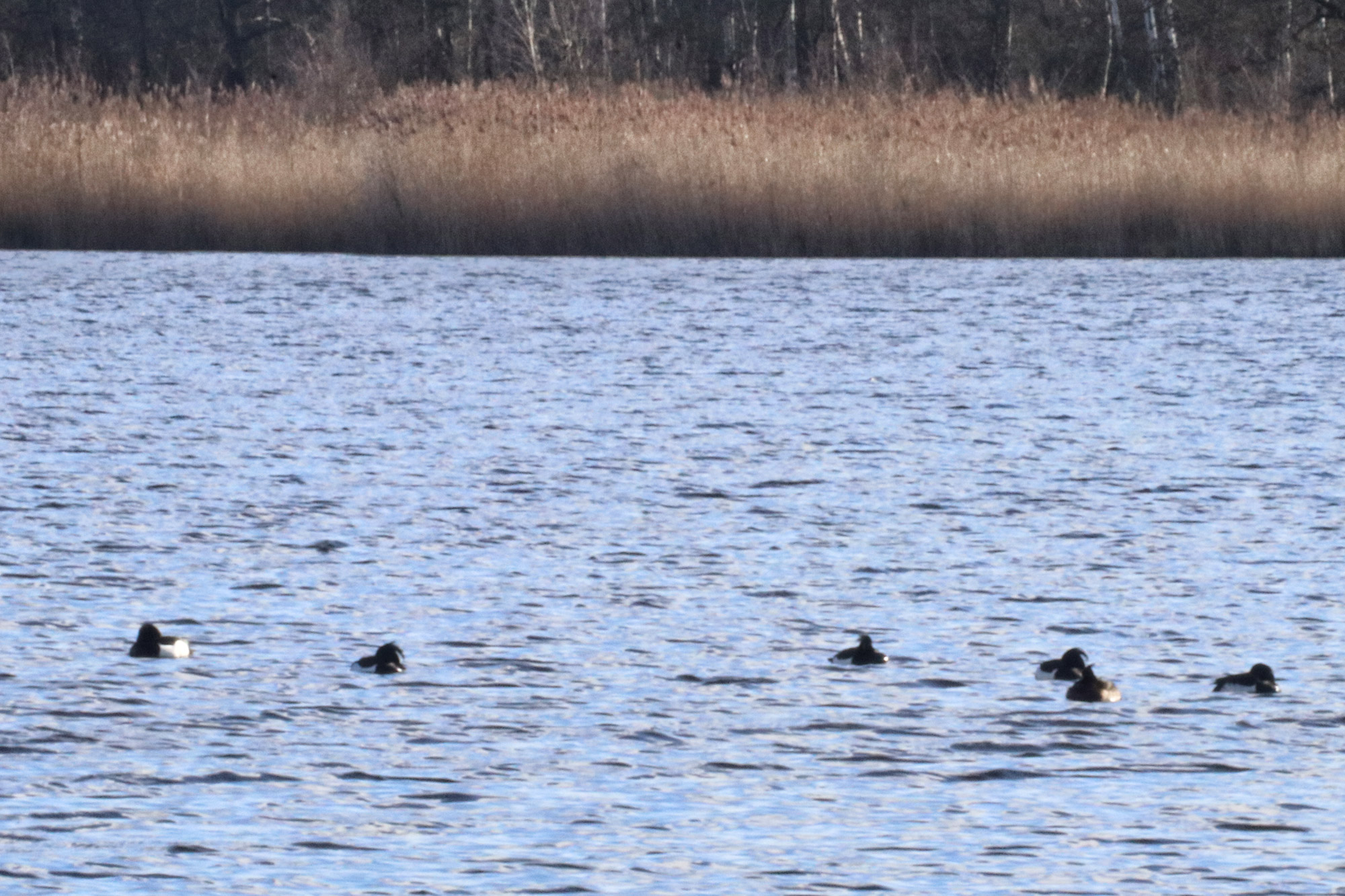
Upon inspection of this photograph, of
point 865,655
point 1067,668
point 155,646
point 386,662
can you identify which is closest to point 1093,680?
point 1067,668

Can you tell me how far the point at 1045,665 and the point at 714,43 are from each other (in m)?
38.9

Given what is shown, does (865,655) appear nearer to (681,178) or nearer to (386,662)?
(386,662)

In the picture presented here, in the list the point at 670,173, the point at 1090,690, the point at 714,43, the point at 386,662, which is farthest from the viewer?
the point at 714,43

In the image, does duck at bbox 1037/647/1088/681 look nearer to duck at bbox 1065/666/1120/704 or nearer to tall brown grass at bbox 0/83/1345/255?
duck at bbox 1065/666/1120/704

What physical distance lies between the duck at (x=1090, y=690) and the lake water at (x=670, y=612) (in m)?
0.04

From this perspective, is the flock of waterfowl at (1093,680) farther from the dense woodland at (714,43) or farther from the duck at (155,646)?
the dense woodland at (714,43)

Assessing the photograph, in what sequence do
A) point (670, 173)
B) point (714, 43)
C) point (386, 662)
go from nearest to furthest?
point (386, 662)
point (670, 173)
point (714, 43)

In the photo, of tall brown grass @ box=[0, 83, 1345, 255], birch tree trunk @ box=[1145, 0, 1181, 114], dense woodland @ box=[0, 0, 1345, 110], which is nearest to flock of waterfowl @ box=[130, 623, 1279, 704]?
tall brown grass @ box=[0, 83, 1345, 255]

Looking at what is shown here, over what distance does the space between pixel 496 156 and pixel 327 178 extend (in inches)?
63.1

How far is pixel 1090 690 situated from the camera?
21.0ft

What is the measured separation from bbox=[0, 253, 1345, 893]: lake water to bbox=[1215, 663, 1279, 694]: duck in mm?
72

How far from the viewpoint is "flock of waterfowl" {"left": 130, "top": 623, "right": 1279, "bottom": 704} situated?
21.1ft

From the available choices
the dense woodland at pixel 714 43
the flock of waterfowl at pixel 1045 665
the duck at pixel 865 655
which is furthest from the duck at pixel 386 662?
the dense woodland at pixel 714 43

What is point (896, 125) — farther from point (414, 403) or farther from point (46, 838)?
point (46, 838)
